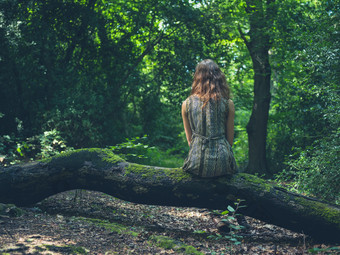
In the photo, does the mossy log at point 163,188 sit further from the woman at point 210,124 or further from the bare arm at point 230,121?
the bare arm at point 230,121

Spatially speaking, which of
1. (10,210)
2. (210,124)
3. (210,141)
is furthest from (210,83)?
(10,210)

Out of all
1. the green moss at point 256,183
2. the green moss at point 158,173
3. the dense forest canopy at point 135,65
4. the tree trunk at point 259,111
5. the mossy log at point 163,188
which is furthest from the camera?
the tree trunk at point 259,111

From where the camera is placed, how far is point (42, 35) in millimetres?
9320

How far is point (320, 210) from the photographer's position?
4723 mm

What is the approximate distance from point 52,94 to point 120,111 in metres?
2.54

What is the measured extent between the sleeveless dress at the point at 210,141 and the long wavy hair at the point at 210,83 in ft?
0.25

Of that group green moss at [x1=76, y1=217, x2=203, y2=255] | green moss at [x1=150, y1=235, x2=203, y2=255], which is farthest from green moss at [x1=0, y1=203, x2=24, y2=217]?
green moss at [x1=150, y1=235, x2=203, y2=255]

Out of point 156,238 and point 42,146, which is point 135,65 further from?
point 156,238

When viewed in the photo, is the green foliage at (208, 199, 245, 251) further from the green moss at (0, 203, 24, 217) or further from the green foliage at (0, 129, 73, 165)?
the green foliage at (0, 129, 73, 165)

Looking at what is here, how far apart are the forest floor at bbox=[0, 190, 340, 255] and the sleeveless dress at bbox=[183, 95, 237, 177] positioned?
885mm

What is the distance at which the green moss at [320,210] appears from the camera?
4.64 m

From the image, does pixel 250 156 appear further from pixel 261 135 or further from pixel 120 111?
pixel 120 111

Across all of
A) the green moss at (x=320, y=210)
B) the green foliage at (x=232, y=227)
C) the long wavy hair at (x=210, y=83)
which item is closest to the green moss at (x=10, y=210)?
the green foliage at (x=232, y=227)

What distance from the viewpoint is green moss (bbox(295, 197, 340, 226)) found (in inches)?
183
